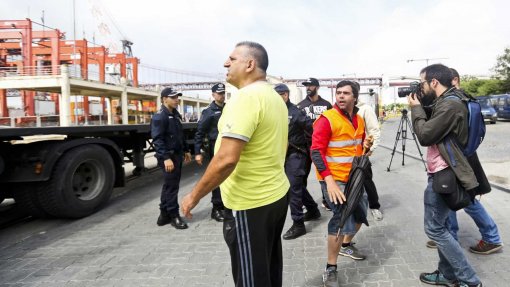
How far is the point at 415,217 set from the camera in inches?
181

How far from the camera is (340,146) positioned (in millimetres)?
2953

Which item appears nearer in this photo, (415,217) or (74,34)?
(415,217)

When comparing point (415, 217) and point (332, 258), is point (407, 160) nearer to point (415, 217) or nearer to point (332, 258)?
point (415, 217)

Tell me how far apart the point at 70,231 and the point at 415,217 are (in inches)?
180

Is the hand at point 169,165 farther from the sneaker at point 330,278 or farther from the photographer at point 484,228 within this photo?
the photographer at point 484,228

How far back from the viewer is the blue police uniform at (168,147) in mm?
4500

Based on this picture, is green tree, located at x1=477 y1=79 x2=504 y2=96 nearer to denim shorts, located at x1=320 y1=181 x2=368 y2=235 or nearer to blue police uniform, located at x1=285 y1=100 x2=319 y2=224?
blue police uniform, located at x1=285 y1=100 x2=319 y2=224

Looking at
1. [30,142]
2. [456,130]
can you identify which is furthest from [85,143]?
[456,130]

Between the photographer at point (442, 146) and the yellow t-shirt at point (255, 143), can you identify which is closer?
the yellow t-shirt at point (255, 143)

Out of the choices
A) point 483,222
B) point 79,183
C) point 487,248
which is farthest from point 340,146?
point 79,183

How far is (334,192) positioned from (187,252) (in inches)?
71.9

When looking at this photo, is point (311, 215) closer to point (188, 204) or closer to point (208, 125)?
point (208, 125)

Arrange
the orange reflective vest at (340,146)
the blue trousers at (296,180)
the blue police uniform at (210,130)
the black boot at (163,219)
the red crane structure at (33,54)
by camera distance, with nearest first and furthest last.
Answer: the orange reflective vest at (340,146) < the blue trousers at (296,180) < the black boot at (163,219) < the blue police uniform at (210,130) < the red crane structure at (33,54)

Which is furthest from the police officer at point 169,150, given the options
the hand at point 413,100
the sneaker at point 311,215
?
the hand at point 413,100
